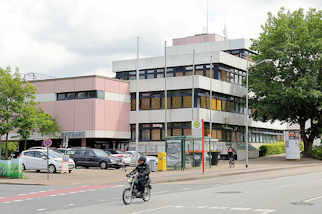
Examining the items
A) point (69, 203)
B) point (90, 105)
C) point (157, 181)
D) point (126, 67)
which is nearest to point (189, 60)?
point (126, 67)

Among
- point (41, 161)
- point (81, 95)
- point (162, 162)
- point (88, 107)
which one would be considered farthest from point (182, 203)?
point (81, 95)

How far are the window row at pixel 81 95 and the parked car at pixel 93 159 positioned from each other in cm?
1683

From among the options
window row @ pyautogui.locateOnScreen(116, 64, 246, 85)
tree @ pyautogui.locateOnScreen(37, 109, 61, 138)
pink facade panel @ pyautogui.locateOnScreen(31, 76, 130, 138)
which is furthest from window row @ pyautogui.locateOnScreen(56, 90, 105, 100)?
window row @ pyautogui.locateOnScreen(116, 64, 246, 85)

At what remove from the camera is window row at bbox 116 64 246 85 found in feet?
199

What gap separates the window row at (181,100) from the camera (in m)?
57.5

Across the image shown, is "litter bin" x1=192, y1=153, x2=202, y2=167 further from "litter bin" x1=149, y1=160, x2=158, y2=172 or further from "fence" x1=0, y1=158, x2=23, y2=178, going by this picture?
"fence" x1=0, y1=158, x2=23, y2=178

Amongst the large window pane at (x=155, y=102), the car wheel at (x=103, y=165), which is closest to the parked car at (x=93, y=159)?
the car wheel at (x=103, y=165)

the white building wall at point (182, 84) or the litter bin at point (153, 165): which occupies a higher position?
the white building wall at point (182, 84)

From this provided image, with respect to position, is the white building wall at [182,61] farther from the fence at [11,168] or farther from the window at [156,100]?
the fence at [11,168]

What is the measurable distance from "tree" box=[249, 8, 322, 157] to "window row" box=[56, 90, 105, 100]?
17.0 m

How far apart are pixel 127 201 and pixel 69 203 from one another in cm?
230

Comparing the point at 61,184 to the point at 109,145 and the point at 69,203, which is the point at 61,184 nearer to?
the point at 69,203

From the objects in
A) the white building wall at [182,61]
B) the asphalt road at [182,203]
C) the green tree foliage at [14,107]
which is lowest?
the asphalt road at [182,203]

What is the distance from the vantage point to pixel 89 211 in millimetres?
13664
